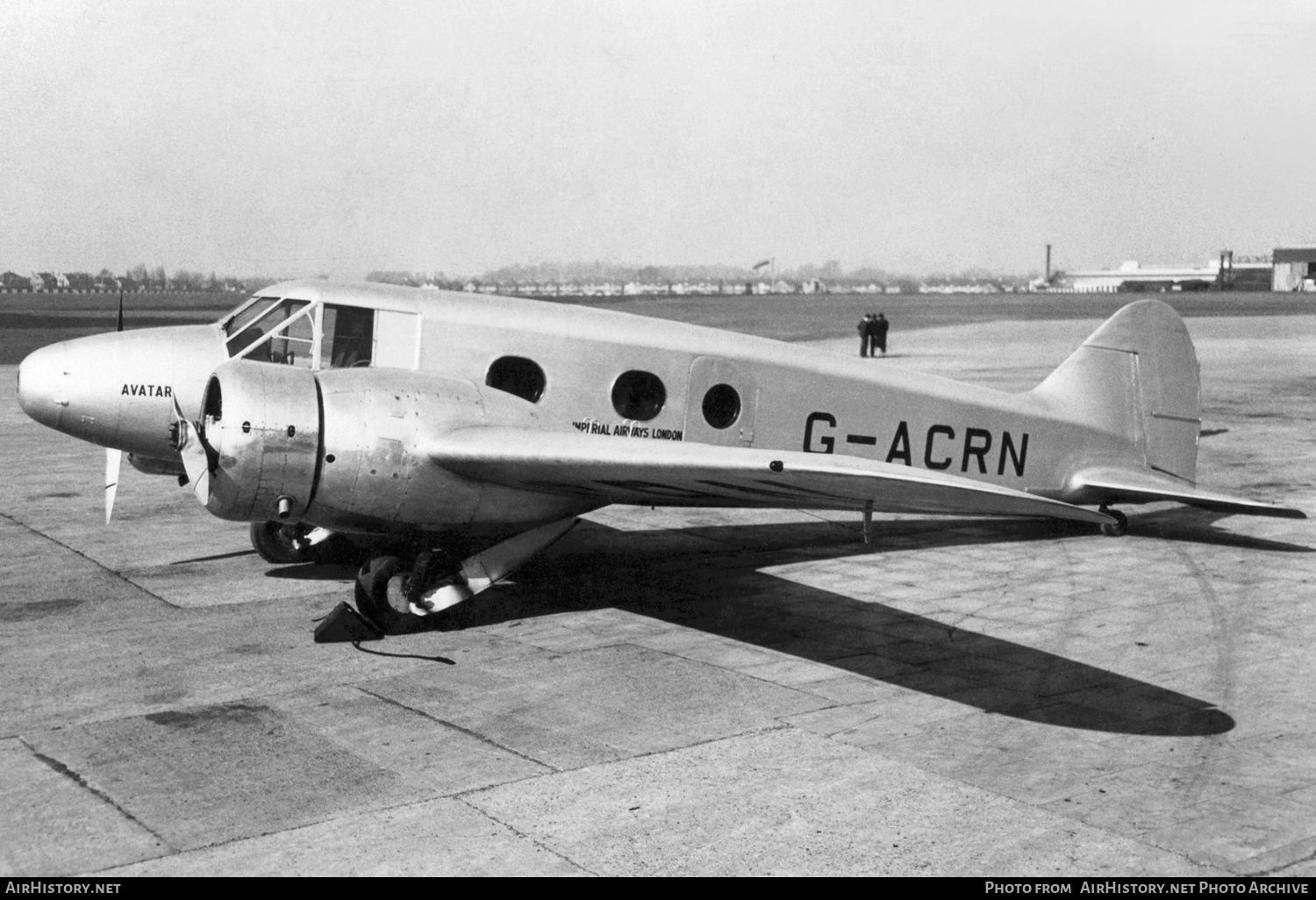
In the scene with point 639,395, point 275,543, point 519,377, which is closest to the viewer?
point 519,377

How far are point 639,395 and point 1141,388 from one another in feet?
20.7

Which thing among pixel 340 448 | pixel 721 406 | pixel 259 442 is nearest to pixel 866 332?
pixel 721 406

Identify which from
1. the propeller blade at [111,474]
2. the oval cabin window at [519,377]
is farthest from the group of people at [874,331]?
the propeller blade at [111,474]

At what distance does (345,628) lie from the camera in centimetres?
978

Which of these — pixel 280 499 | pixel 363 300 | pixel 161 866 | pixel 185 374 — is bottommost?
pixel 161 866

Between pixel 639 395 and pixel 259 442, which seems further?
pixel 639 395

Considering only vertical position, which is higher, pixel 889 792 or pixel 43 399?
pixel 43 399

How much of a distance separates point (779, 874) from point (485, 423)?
5.22 meters

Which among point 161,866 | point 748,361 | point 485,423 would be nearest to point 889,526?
point 748,361

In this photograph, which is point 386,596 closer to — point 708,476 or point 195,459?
point 195,459

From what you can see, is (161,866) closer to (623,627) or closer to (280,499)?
(280,499)

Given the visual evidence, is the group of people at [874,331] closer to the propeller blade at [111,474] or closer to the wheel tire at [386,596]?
the propeller blade at [111,474]

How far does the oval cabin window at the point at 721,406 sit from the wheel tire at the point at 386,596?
11.0 ft

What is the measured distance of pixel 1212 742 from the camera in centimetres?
754
